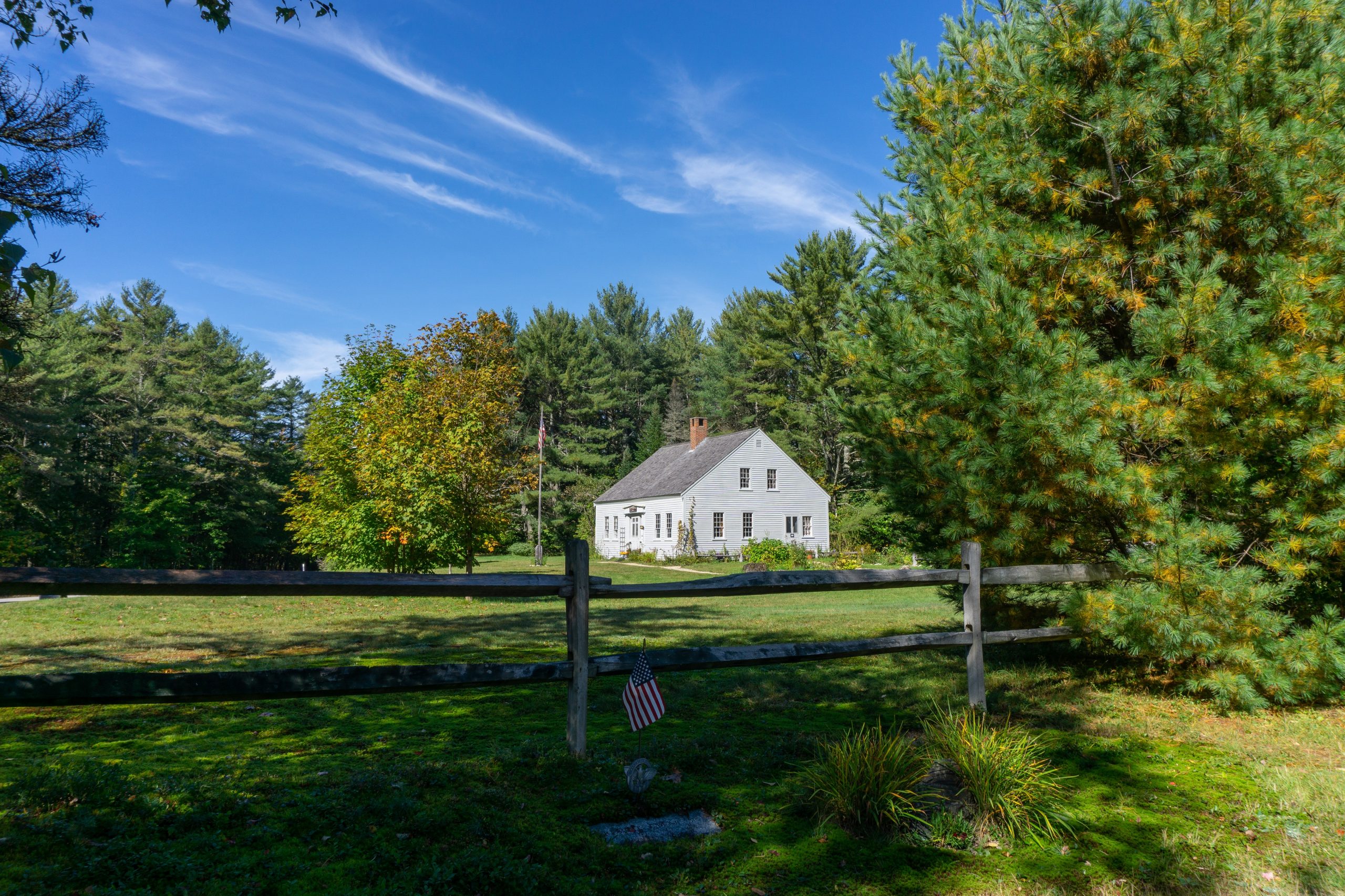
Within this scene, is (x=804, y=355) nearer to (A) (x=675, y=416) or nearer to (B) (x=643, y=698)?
(A) (x=675, y=416)

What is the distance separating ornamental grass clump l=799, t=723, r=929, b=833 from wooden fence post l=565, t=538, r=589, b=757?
1.56 meters

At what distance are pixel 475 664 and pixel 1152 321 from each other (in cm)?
646

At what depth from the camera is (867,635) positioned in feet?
39.6

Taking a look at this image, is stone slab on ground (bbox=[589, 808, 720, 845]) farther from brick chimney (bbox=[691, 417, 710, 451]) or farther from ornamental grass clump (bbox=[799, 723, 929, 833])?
brick chimney (bbox=[691, 417, 710, 451])

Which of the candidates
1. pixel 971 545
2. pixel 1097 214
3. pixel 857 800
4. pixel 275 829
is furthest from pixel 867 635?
pixel 275 829

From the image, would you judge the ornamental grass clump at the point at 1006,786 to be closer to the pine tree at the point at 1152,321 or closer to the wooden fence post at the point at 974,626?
the wooden fence post at the point at 974,626

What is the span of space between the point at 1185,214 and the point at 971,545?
4050 millimetres

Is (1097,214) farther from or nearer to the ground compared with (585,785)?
farther from the ground

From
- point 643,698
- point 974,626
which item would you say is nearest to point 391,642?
point 643,698

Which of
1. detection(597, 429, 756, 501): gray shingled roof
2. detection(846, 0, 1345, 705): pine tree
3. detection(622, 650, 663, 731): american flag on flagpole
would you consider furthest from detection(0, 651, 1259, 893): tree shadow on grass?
detection(597, 429, 756, 501): gray shingled roof

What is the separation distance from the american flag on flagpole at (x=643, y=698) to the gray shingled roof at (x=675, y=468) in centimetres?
3557

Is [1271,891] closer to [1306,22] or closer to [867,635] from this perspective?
[1306,22]

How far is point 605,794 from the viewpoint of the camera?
15.3 ft

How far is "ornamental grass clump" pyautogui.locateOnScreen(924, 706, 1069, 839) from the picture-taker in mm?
4336
